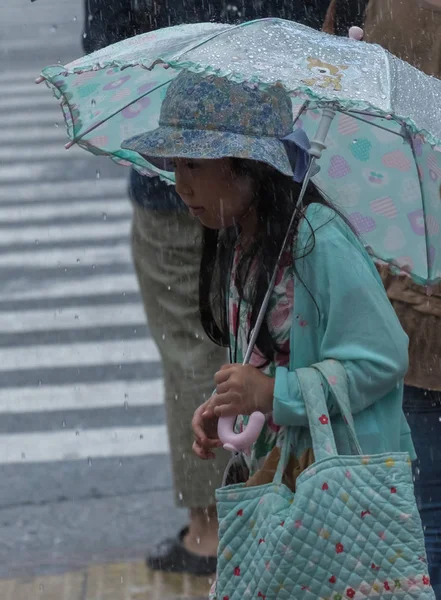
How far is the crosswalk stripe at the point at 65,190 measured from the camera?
1256 cm

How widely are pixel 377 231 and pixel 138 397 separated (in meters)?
4.15

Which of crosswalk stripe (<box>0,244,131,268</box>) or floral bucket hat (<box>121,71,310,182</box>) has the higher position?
floral bucket hat (<box>121,71,310,182</box>)

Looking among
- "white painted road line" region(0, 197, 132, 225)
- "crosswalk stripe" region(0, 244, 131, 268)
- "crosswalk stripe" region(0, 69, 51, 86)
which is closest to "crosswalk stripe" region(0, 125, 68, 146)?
"white painted road line" region(0, 197, 132, 225)

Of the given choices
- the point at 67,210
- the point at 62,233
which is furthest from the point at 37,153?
the point at 62,233

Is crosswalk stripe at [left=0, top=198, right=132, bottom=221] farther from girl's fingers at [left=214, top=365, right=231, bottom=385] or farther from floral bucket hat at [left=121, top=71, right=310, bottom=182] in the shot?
girl's fingers at [left=214, top=365, right=231, bottom=385]

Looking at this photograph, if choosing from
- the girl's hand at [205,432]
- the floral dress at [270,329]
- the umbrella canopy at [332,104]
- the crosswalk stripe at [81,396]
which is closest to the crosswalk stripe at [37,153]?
the crosswalk stripe at [81,396]

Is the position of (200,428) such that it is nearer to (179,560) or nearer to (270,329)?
(270,329)

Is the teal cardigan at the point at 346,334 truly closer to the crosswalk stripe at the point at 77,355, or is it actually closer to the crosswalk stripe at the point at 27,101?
the crosswalk stripe at the point at 77,355

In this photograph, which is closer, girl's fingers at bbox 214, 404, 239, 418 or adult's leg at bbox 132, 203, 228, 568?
girl's fingers at bbox 214, 404, 239, 418

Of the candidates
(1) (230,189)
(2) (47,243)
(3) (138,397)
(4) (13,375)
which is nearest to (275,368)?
(1) (230,189)

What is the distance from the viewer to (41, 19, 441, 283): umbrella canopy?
2.75m

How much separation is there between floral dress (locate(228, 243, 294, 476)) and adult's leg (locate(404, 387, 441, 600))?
0.85 metres

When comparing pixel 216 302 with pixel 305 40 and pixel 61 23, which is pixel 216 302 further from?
pixel 61 23

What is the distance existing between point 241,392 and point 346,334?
26 centimetres
